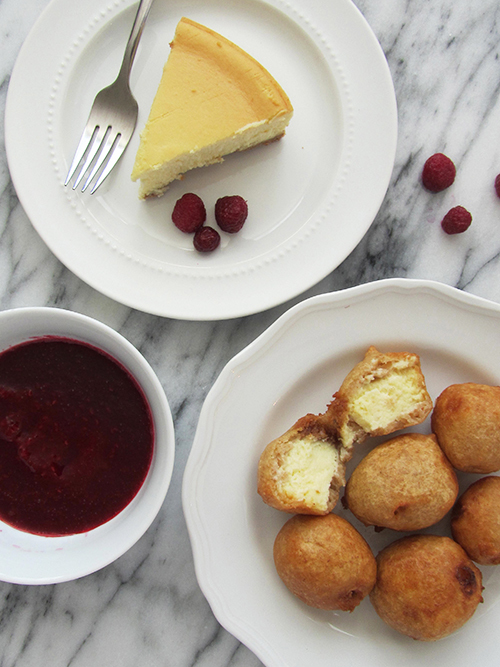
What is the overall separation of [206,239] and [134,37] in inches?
27.8

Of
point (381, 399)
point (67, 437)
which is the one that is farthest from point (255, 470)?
point (67, 437)

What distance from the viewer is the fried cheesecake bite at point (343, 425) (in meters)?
1.59

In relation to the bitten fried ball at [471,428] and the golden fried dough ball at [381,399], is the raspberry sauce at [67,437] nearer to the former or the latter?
the golden fried dough ball at [381,399]

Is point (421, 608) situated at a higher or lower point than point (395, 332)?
lower

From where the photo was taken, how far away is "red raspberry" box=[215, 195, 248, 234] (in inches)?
67.7

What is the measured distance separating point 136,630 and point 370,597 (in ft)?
2.57

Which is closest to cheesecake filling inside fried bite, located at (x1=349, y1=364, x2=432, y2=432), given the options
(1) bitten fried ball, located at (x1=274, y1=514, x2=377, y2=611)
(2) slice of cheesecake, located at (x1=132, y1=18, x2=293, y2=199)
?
(1) bitten fried ball, located at (x1=274, y1=514, x2=377, y2=611)

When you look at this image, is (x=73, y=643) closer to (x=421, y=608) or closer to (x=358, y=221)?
(x=421, y=608)

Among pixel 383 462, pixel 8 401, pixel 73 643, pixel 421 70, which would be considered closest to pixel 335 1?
pixel 421 70

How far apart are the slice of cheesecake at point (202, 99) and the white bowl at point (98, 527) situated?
0.59 metres

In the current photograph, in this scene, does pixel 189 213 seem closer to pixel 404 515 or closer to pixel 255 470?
pixel 255 470

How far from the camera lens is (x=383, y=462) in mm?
1551

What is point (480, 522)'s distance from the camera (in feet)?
5.08

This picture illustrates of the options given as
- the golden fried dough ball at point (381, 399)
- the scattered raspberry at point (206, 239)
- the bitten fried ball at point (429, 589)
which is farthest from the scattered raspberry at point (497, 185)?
the bitten fried ball at point (429, 589)
